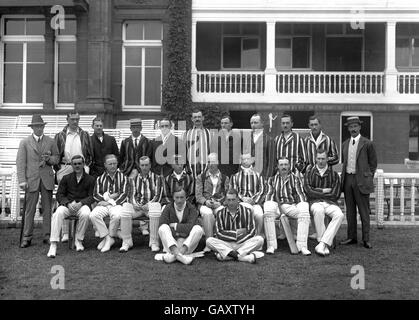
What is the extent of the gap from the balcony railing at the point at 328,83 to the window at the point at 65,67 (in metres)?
7.03

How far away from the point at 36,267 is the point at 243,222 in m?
2.87

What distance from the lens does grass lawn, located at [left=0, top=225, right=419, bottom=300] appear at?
19.9 feet

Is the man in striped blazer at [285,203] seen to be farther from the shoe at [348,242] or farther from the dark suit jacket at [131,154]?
the dark suit jacket at [131,154]

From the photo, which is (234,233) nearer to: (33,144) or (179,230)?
(179,230)

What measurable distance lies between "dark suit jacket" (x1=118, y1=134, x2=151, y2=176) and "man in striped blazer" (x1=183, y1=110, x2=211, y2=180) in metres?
0.69

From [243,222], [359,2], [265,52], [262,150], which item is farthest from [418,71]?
[243,222]

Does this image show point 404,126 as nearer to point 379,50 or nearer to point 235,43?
point 379,50

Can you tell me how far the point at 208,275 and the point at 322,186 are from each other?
9.04 ft

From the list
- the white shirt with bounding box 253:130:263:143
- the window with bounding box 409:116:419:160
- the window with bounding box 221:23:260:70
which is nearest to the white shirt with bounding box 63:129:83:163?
the white shirt with bounding box 253:130:263:143

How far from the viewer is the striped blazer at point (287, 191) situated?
28.0 feet

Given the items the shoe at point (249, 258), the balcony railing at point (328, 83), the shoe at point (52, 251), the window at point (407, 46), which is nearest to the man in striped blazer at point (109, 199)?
the shoe at point (52, 251)

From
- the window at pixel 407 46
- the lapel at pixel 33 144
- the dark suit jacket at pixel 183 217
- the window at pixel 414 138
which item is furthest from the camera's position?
the window at pixel 407 46
